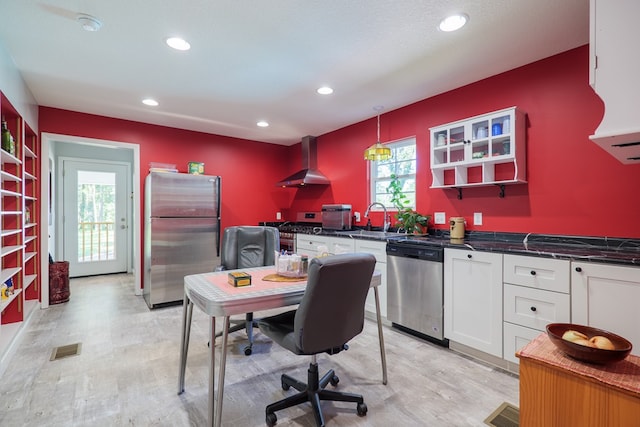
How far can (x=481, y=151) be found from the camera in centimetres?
295

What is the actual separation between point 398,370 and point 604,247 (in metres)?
1.73

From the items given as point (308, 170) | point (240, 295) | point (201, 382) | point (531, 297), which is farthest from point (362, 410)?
point (308, 170)

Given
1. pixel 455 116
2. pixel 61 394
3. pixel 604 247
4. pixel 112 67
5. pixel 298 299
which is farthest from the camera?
pixel 455 116

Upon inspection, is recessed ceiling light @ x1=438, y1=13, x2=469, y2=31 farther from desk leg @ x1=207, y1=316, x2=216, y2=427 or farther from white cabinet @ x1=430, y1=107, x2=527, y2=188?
desk leg @ x1=207, y1=316, x2=216, y2=427

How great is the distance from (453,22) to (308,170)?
3.09 meters

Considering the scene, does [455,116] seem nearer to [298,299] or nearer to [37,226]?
[298,299]

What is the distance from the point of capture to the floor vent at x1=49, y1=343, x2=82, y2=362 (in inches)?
98.2

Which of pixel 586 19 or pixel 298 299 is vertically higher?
pixel 586 19

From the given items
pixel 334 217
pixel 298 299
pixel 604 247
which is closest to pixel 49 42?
pixel 298 299

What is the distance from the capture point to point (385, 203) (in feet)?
13.3

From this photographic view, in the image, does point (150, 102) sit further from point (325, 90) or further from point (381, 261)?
point (381, 261)

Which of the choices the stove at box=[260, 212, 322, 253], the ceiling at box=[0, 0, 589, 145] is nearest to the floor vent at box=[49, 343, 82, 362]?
the stove at box=[260, 212, 322, 253]

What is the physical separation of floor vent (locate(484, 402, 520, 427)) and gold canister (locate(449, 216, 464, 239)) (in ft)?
4.87

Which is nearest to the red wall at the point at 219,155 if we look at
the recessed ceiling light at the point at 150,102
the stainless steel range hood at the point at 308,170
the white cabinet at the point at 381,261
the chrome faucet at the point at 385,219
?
the stainless steel range hood at the point at 308,170
